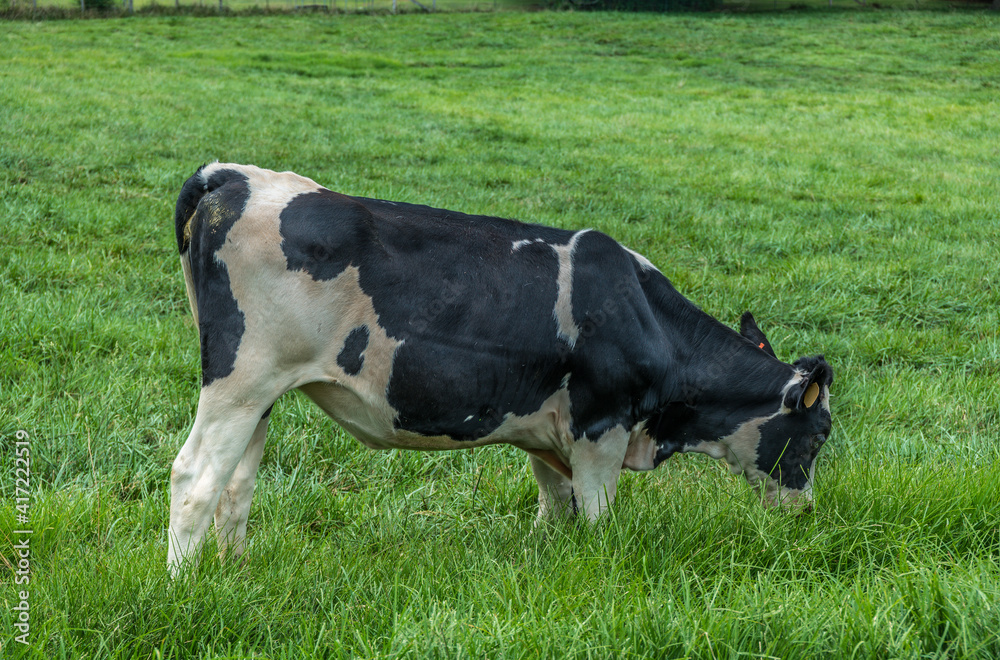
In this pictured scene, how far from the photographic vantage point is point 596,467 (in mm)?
3406

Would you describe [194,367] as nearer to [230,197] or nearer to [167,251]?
[230,197]

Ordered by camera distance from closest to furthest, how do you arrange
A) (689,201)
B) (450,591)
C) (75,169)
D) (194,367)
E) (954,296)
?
(450,591) < (194,367) < (954,296) < (75,169) < (689,201)

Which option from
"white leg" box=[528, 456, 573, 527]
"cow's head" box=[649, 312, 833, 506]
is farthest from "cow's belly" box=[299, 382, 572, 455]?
"cow's head" box=[649, 312, 833, 506]

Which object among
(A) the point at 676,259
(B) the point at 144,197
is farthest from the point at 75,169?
(A) the point at 676,259

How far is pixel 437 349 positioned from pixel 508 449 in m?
1.65

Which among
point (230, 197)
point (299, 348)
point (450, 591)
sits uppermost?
point (230, 197)

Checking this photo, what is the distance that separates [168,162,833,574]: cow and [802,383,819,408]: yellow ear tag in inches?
0.9

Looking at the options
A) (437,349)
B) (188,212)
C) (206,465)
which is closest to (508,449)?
(437,349)

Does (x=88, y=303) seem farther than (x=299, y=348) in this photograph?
Yes

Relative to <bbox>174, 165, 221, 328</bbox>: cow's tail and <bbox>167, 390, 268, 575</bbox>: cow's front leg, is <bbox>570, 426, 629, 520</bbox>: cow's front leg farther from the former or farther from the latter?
<bbox>174, 165, 221, 328</bbox>: cow's tail

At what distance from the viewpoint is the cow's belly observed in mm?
3109

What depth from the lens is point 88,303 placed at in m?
5.77

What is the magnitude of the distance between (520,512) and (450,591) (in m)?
1.09

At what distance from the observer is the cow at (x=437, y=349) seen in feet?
9.71
